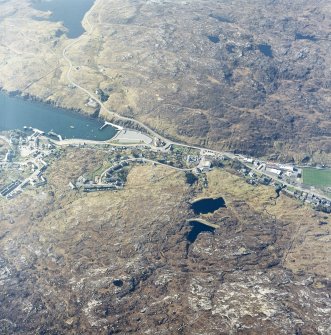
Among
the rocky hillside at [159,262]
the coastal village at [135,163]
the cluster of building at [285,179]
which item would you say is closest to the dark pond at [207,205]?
the rocky hillside at [159,262]

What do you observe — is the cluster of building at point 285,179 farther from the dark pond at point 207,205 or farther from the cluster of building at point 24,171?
the cluster of building at point 24,171

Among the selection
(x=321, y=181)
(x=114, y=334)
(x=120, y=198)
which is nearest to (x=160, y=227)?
(x=120, y=198)

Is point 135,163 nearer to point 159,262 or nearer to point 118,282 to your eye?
point 159,262

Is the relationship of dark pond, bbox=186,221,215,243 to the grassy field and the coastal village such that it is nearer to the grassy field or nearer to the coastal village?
the coastal village

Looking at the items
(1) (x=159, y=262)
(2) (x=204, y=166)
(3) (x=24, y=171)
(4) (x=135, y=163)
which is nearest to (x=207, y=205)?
(2) (x=204, y=166)

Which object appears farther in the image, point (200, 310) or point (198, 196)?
point (198, 196)

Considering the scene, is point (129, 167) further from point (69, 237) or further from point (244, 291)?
point (244, 291)
